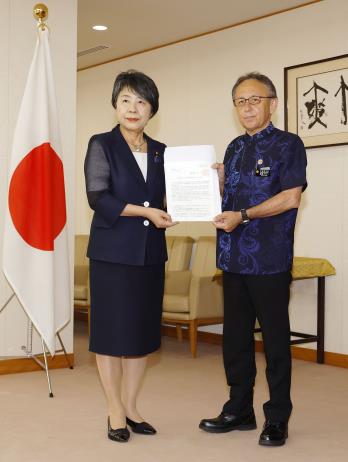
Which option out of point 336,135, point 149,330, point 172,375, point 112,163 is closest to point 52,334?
point 172,375

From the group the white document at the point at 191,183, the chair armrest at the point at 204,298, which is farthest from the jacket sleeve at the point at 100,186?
the chair armrest at the point at 204,298

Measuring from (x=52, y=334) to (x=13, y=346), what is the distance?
27.2 inches

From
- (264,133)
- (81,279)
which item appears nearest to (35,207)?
(264,133)

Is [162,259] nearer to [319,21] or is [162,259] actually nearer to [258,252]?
[258,252]

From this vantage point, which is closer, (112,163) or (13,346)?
(112,163)

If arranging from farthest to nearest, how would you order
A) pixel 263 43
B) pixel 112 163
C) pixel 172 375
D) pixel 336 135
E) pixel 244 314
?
pixel 263 43, pixel 336 135, pixel 172 375, pixel 244 314, pixel 112 163

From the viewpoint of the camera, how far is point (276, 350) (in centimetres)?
323

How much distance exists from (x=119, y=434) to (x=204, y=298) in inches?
109

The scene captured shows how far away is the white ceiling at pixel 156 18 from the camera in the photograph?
19.2 feet

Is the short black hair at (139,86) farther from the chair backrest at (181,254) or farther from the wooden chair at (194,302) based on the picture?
the chair backrest at (181,254)

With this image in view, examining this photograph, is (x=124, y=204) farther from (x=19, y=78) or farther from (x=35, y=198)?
(x=19, y=78)

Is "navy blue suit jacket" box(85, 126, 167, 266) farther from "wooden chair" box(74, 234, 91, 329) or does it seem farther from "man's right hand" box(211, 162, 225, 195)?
"wooden chair" box(74, 234, 91, 329)

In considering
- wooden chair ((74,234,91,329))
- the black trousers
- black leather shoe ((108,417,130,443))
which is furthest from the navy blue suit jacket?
wooden chair ((74,234,91,329))

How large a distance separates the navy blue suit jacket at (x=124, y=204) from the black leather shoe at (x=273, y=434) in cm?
95
